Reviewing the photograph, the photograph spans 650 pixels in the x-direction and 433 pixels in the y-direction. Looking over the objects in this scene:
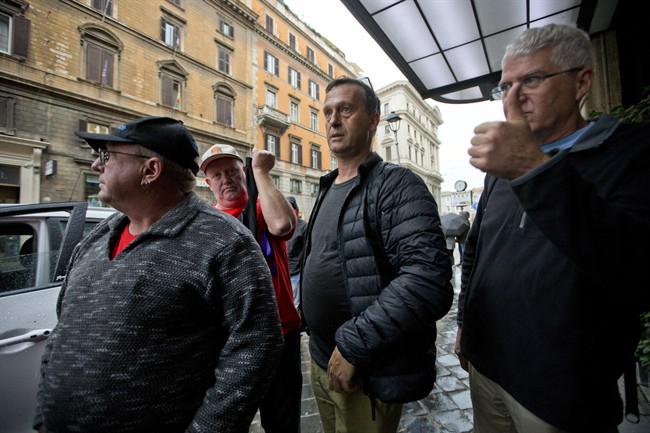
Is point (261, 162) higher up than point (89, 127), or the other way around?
point (89, 127)

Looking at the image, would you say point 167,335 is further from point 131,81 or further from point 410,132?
point 410,132

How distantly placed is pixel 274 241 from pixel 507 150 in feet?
5.24

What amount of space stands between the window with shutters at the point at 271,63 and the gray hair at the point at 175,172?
24.8 metres

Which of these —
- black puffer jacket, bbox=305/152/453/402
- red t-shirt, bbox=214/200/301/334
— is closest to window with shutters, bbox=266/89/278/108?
red t-shirt, bbox=214/200/301/334

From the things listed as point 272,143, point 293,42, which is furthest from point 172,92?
point 293,42

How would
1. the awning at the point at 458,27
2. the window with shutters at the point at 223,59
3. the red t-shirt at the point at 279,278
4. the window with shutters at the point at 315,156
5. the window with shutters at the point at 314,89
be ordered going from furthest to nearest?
the window with shutters at the point at 314,89, the window with shutters at the point at 315,156, the window with shutters at the point at 223,59, the awning at the point at 458,27, the red t-shirt at the point at 279,278

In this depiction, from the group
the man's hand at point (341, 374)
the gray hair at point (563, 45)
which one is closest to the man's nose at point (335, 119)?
the gray hair at point (563, 45)

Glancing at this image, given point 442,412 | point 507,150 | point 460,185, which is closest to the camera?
point 507,150

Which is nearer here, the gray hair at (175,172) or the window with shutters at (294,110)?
the gray hair at (175,172)

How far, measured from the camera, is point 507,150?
0.78m

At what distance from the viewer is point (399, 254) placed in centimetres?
125

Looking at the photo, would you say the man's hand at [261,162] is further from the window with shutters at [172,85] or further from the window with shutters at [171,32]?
the window with shutters at [171,32]

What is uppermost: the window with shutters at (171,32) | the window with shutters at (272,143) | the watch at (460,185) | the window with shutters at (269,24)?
the window with shutters at (269,24)

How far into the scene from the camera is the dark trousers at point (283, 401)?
192cm
